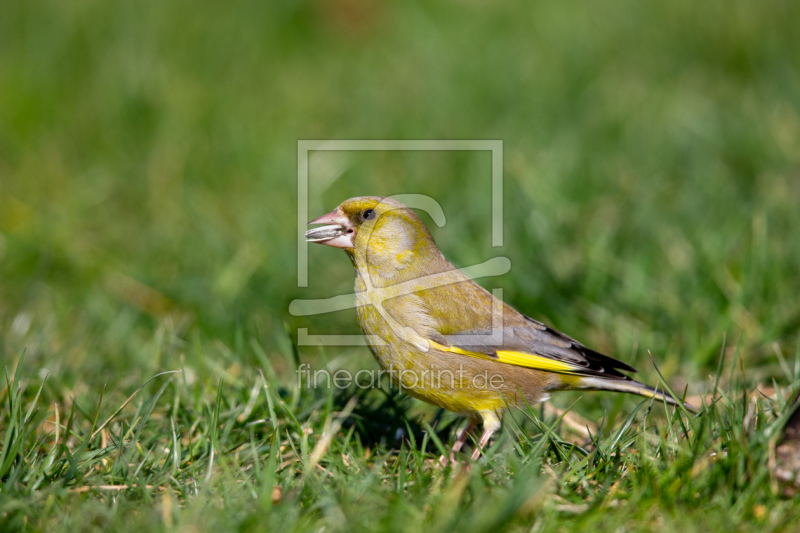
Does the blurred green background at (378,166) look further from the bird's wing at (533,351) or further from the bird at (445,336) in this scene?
the bird's wing at (533,351)

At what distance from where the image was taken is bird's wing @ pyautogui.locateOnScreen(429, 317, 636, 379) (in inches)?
137

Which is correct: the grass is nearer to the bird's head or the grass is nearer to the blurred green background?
the blurred green background

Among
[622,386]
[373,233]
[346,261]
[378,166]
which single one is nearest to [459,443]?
[622,386]

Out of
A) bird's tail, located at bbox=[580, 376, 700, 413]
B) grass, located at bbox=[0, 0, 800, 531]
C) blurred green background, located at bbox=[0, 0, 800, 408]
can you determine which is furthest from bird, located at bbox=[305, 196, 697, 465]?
blurred green background, located at bbox=[0, 0, 800, 408]

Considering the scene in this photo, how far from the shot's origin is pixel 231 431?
11.2 ft

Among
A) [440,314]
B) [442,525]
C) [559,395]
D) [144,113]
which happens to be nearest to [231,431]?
[440,314]

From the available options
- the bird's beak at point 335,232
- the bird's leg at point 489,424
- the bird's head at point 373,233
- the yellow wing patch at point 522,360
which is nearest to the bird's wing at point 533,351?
the yellow wing patch at point 522,360

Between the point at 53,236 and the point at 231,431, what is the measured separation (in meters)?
3.17

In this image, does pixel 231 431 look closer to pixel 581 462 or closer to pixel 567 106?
pixel 581 462

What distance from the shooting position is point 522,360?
3.54m

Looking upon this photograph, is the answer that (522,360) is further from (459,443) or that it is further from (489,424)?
(459,443)

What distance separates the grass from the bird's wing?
278 mm

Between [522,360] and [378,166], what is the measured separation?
3.42 m

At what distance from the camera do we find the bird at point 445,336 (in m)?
3.41
